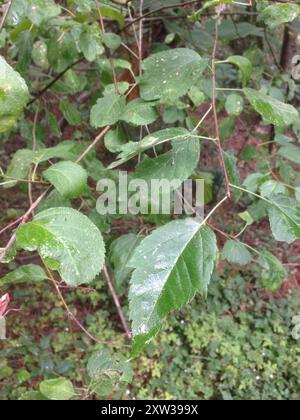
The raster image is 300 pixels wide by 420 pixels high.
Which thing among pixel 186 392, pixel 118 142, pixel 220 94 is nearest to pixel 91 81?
pixel 220 94

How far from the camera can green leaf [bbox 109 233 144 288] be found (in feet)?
3.47

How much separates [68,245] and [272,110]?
1.62ft

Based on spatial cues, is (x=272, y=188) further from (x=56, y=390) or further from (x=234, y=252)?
(x=56, y=390)

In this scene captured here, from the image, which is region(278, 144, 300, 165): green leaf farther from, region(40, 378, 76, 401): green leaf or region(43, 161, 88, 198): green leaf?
region(40, 378, 76, 401): green leaf

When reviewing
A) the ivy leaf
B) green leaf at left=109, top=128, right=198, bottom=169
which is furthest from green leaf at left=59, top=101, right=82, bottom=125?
green leaf at left=109, top=128, right=198, bottom=169

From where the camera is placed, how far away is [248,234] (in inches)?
127

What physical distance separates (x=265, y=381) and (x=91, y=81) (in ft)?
6.42

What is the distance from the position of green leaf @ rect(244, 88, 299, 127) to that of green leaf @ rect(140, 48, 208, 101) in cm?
12

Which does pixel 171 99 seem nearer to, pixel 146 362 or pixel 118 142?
pixel 118 142

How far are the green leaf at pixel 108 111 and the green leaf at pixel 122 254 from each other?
1.00 feet

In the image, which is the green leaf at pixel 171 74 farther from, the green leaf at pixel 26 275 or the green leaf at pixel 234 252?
the green leaf at pixel 234 252

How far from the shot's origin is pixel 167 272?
23.9 inches

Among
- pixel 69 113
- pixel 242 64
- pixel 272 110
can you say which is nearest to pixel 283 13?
pixel 242 64

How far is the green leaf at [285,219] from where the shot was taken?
0.76 m
